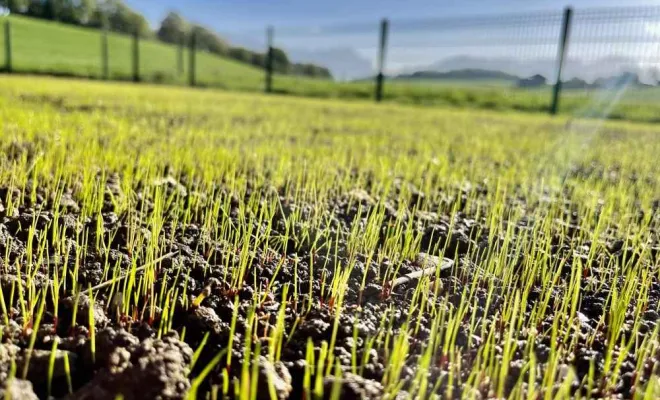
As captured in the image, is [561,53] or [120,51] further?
[120,51]

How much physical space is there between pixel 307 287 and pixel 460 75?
12569mm

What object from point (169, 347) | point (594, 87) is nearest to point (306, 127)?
point (169, 347)

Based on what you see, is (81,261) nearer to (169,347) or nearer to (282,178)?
(169,347)

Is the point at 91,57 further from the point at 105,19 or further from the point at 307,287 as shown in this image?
the point at 307,287

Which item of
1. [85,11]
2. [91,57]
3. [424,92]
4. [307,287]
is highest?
[85,11]

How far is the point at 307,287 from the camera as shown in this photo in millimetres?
1020

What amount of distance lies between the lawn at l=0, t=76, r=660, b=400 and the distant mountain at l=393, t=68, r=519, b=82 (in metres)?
10.5

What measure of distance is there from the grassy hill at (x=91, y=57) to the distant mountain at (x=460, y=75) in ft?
13.6

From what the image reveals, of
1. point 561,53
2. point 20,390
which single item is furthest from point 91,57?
point 20,390

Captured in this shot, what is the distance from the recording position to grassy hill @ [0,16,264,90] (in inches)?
588

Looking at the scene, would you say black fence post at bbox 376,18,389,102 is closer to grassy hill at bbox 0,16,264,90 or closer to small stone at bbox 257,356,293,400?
grassy hill at bbox 0,16,264,90

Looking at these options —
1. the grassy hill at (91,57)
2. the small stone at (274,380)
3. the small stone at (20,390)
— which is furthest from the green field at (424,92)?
the small stone at (20,390)

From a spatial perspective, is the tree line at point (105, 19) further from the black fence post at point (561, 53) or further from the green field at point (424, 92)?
the black fence post at point (561, 53)

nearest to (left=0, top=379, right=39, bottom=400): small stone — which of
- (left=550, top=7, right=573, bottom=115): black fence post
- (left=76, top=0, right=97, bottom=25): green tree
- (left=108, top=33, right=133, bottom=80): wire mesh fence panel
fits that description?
(left=550, top=7, right=573, bottom=115): black fence post
